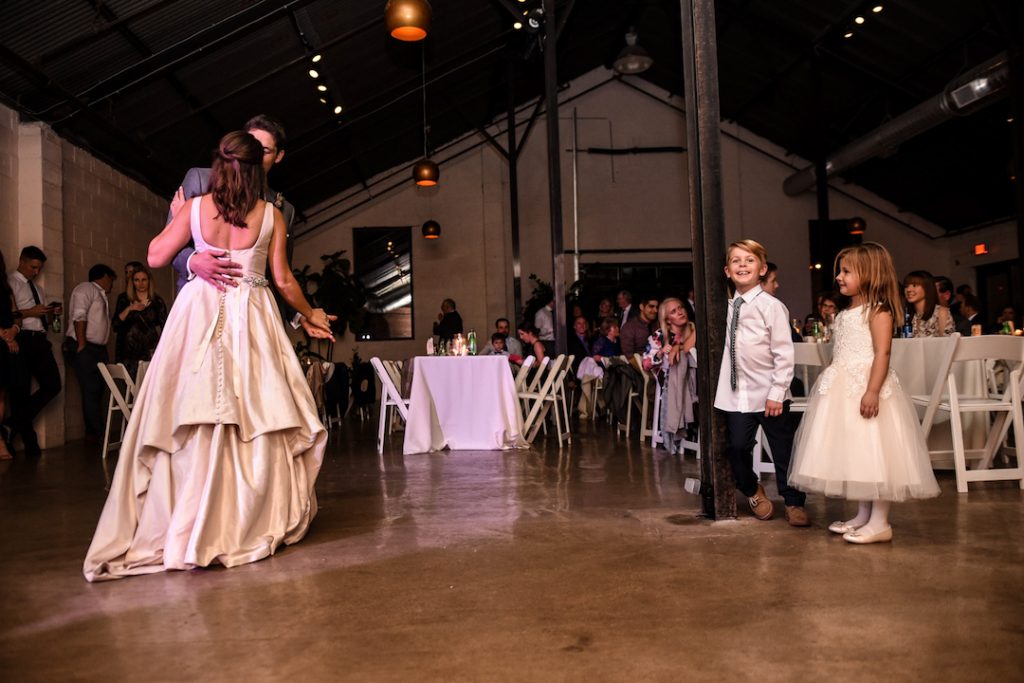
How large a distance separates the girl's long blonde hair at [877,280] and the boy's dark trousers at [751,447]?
22.1 inches

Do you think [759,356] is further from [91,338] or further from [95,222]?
[95,222]

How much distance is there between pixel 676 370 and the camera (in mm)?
5512

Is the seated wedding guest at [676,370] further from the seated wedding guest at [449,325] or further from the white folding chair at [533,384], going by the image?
the seated wedding guest at [449,325]

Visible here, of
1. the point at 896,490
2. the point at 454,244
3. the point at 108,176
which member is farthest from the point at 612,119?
the point at 896,490

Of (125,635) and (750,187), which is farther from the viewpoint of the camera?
(750,187)

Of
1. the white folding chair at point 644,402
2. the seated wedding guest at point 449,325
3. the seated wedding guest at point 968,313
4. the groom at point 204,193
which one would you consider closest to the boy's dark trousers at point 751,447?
the groom at point 204,193

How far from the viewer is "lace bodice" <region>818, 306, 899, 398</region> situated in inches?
110

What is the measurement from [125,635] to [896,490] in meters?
2.41

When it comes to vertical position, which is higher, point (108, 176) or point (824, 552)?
point (108, 176)

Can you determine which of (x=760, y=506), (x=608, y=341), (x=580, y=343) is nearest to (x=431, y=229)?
(x=580, y=343)

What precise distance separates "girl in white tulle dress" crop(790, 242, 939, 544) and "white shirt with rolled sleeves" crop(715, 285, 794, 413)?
18 cm

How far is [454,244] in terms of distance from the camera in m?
14.3

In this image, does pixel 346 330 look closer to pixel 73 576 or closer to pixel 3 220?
pixel 3 220

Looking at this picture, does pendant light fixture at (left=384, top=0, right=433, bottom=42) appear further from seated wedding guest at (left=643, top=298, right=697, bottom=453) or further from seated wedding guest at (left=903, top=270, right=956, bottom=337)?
seated wedding guest at (left=903, top=270, right=956, bottom=337)
